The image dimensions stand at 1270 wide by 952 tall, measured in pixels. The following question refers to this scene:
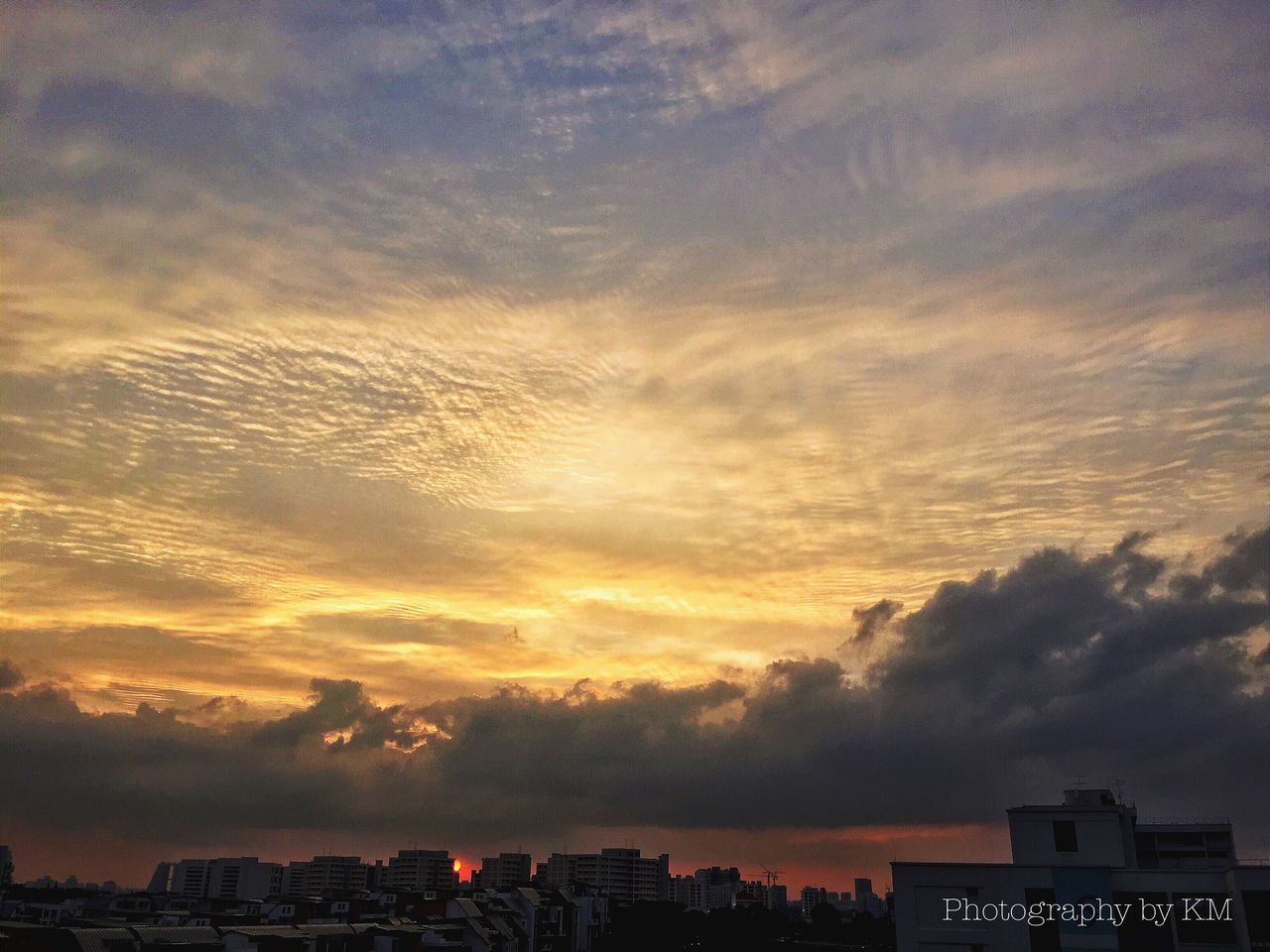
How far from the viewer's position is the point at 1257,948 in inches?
2094

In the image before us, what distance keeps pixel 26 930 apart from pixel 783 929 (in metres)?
143

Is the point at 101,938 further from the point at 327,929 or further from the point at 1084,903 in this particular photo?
the point at 1084,903

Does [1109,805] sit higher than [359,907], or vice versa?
[1109,805]

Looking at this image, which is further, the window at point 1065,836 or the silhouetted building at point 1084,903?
the window at point 1065,836

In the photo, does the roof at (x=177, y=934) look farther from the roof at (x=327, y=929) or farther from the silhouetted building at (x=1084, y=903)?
the silhouetted building at (x=1084, y=903)

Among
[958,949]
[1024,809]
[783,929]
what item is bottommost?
[783,929]

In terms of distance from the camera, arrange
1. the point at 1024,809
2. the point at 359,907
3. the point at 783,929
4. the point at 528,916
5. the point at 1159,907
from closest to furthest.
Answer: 1. the point at 1159,907
2. the point at 1024,809
3. the point at 359,907
4. the point at 528,916
5. the point at 783,929

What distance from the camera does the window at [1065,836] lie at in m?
64.6

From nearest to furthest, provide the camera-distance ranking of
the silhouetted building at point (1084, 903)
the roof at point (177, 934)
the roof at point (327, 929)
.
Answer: the silhouetted building at point (1084, 903) < the roof at point (177, 934) < the roof at point (327, 929)

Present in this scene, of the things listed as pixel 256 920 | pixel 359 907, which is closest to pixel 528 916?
pixel 359 907

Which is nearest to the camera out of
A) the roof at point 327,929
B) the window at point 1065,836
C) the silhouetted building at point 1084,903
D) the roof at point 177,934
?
the silhouetted building at point 1084,903

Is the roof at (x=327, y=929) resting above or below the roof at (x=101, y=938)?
below

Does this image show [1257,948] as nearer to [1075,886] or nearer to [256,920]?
[1075,886]

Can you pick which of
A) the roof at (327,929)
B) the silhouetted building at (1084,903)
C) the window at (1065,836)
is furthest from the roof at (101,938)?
the window at (1065,836)
